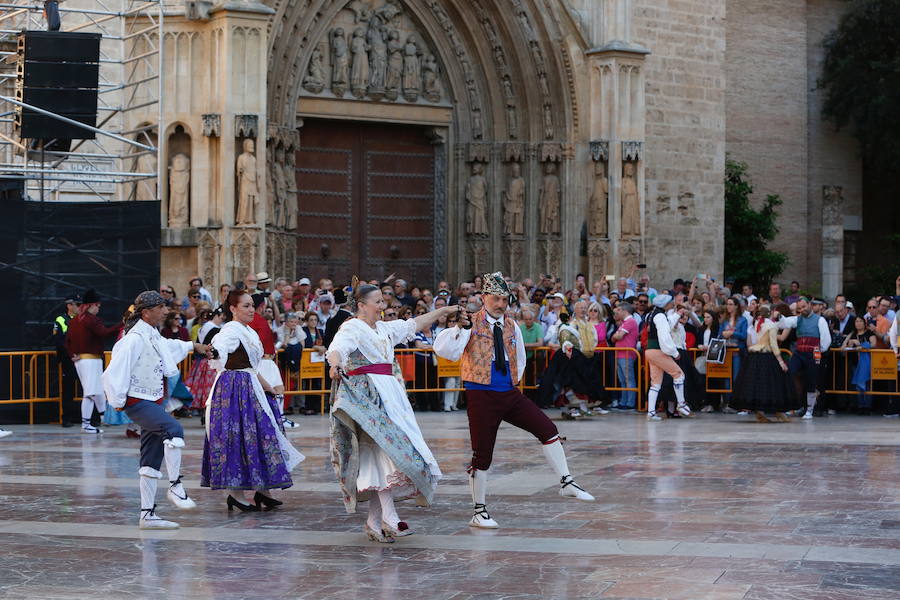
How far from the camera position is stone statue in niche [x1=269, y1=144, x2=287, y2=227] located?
22.9m

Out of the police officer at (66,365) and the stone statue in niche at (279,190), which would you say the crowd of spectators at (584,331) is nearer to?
the police officer at (66,365)

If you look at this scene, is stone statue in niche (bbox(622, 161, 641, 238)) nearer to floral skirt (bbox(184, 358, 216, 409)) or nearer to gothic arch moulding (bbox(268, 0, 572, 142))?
gothic arch moulding (bbox(268, 0, 572, 142))

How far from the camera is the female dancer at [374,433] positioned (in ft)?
30.6

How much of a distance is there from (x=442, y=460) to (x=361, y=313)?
440 centimetres

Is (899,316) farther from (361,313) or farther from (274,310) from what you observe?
(361,313)

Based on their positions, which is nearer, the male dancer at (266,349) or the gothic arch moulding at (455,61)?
the male dancer at (266,349)

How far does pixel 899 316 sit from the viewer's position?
1895 centimetres

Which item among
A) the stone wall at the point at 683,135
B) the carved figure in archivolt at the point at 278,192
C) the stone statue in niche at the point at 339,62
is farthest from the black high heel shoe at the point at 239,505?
the stone wall at the point at 683,135

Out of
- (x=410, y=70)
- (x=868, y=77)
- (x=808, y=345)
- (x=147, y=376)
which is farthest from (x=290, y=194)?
(x=868, y=77)

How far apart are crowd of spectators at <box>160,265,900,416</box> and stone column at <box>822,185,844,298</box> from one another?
1555 centimetres

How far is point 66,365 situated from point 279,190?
6.12 m

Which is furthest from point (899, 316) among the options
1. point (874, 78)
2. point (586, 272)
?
point (874, 78)

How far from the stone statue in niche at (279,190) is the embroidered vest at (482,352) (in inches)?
511

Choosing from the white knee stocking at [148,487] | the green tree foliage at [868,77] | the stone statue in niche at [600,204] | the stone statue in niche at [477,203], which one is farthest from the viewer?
the green tree foliage at [868,77]
